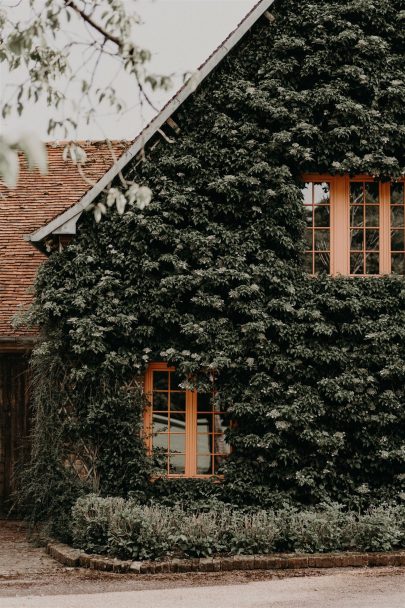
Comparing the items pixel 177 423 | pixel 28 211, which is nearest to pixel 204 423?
pixel 177 423

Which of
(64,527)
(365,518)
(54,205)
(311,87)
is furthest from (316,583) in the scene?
(54,205)

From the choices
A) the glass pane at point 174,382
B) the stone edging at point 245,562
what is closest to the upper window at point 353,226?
the glass pane at point 174,382

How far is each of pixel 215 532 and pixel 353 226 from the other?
17.7 feet

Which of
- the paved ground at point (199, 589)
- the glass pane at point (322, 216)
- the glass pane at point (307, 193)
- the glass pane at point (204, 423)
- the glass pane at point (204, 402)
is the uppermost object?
the glass pane at point (307, 193)

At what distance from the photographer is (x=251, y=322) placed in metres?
12.5

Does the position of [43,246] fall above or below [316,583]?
above

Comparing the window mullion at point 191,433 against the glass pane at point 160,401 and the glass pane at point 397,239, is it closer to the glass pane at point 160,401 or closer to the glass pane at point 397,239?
the glass pane at point 160,401

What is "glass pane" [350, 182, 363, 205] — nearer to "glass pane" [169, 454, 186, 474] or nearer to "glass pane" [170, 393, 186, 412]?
"glass pane" [170, 393, 186, 412]

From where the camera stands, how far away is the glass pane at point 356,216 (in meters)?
13.3

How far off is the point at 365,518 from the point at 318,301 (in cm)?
334

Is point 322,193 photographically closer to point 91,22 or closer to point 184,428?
point 184,428

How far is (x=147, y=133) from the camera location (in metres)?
12.4

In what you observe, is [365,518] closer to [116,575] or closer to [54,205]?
[116,575]

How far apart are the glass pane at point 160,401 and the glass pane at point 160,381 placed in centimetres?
9
